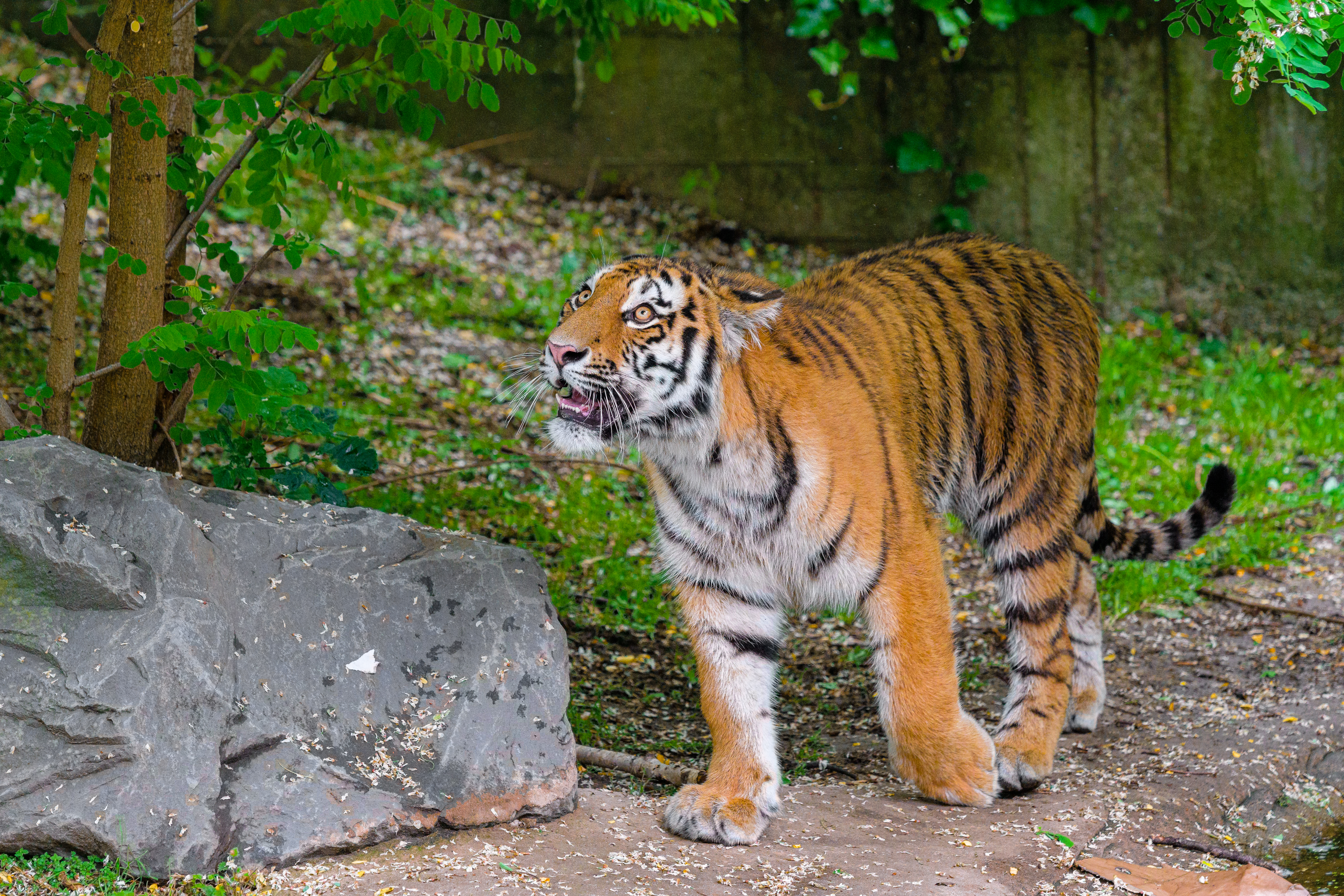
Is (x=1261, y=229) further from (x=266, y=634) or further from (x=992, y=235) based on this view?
(x=266, y=634)

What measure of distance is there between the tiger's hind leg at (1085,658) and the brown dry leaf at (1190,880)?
0.98 metres

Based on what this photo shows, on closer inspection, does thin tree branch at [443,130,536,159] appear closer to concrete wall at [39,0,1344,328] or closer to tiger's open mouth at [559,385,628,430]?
concrete wall at [39,0,1344,328]

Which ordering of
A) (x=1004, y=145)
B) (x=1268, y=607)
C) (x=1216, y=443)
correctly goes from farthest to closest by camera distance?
(x=1004, y=145), (x=1216, y=443), (x=1268, y=607)

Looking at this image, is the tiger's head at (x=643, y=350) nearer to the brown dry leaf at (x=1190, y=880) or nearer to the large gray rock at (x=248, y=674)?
the large gray rock at (x=248, y=674)

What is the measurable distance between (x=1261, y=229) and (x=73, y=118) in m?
6.19

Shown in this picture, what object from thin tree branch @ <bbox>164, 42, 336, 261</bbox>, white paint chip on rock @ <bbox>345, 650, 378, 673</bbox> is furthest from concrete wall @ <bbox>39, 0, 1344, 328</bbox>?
white paint chip on rock @ <bbox>345, 650, 378, 673</bbox>

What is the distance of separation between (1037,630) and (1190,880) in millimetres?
977

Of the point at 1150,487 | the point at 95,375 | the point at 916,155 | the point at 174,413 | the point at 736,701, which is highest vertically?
the point at 916,155

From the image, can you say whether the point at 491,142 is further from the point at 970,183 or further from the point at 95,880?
the point at 95,880

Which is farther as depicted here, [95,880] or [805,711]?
[805,711]

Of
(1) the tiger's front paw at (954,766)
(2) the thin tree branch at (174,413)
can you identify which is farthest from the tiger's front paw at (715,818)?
(2) the thin tree branch at (174,413)

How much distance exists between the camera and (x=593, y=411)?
3062mm

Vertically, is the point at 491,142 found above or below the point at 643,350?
above

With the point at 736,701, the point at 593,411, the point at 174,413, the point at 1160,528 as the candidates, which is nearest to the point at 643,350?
the point at 593,411
